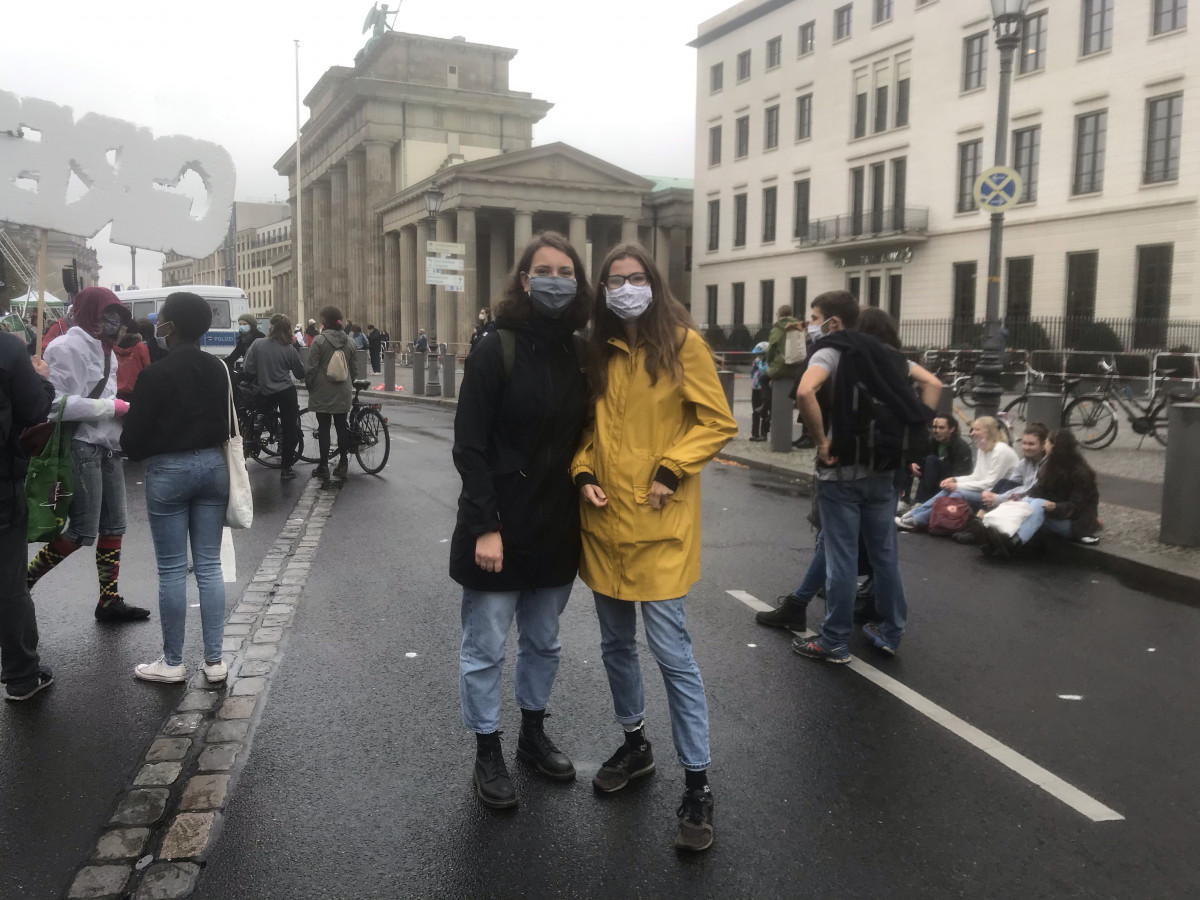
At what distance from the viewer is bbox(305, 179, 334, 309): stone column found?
78.2 m

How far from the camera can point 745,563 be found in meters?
7.71

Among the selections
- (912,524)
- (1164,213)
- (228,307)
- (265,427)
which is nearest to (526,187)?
(228,307)

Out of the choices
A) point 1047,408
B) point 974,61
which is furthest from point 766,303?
point 1047,408

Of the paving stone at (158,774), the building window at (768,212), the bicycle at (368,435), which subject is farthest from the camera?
the building window at (768,212)

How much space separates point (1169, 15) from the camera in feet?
97.3

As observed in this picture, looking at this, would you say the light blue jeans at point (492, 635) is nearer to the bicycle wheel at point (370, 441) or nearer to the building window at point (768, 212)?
the bicycle wheel at point (370, 441)

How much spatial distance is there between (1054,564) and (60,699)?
6.58 m

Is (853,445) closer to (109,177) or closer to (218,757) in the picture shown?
(218,757)

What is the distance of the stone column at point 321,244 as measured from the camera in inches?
3078

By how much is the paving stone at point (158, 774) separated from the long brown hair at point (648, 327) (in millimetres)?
2059

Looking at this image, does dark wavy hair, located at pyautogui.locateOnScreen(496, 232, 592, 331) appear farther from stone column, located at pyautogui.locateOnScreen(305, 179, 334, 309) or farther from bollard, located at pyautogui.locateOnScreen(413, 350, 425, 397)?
stone column, located at pyautogui.locateOnScreen(305, 179, 334, 309)

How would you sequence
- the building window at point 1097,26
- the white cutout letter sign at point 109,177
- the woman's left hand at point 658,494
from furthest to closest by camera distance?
the building window at point 1097,26 → the white cutout letter sign at point 109,177 → the woman's left hand at point 658,494

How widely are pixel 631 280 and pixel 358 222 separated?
7008 cm

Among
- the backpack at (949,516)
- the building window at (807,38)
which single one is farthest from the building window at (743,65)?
the backpack at (949,516)
